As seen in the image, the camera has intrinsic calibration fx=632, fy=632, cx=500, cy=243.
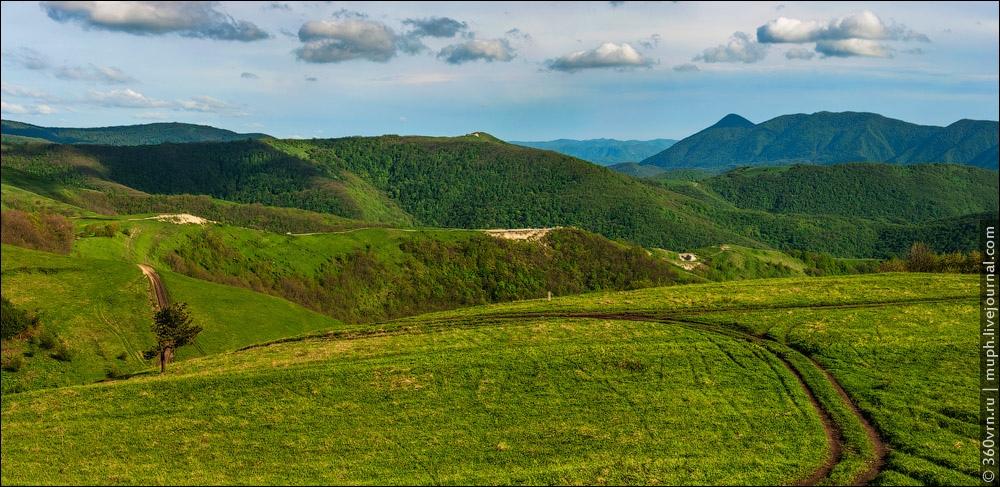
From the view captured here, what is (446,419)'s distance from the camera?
1946 inches

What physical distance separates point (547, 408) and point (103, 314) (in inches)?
3251

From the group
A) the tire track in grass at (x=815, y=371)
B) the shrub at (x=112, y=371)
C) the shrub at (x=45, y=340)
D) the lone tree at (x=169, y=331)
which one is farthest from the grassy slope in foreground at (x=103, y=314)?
the tire track in grass at (x=815, y=371)

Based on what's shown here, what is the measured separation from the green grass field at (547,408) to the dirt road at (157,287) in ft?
155

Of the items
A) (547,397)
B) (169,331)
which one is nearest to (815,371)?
(547,397)

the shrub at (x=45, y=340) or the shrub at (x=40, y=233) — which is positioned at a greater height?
the shrub at (x=40, y=233)

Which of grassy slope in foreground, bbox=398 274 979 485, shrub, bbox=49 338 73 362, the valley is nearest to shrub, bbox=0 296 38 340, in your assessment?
the valley

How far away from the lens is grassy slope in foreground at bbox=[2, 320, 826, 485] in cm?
4125

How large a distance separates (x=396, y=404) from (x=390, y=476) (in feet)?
39.4

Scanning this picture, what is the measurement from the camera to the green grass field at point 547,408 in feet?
136

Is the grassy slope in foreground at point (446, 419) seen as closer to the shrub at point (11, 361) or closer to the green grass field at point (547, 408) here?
the green grass field at point (547, 408)

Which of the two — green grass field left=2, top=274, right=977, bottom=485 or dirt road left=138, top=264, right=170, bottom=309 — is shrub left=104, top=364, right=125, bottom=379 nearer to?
green grass field left=2, top=274, right=977, bottom=485

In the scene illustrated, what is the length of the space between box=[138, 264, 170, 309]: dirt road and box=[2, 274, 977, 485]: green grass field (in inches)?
1856

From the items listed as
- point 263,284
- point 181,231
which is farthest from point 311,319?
point 181,231

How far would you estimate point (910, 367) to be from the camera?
5822 centimetres
